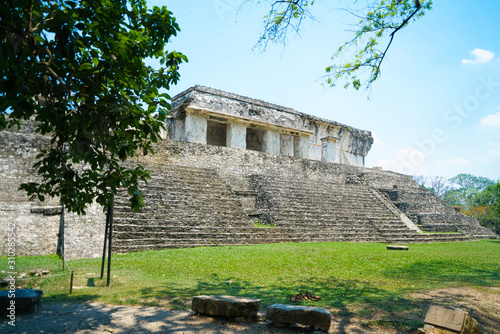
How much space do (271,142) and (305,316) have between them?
15875mm

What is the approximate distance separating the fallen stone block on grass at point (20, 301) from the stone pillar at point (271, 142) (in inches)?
610

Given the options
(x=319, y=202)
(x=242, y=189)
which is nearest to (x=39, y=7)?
(x=242, y=189)

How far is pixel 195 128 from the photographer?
16016 mm

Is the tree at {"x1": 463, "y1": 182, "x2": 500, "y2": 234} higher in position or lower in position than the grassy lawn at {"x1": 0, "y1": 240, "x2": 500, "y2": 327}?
higher

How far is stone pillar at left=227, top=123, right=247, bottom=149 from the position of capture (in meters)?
17.0

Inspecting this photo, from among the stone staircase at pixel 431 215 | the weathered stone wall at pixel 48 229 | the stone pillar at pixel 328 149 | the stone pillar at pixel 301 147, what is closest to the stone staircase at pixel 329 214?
the stone staircase at pixel 431 215

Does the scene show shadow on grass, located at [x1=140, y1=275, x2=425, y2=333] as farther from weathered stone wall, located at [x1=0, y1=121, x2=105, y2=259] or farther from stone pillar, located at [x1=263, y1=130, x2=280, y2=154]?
stone pillar, located at [x1=263, y1=130, x2=280, y2=154]

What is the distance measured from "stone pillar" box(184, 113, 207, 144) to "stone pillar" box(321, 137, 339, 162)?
351 inches

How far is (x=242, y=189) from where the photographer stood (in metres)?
12.5

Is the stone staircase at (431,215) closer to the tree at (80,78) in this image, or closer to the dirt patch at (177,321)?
the dirt patch at (177,321)

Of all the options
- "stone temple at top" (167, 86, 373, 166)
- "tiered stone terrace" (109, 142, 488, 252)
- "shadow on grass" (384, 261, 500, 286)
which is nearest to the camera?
"shadow on grass" (384, 261, 500, 286)

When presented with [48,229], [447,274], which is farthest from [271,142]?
[447,274]

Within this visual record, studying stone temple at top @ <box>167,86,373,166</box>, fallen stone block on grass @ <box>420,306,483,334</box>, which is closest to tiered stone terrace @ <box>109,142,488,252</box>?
stone temple at top @ <box>167,86,373,166</box>

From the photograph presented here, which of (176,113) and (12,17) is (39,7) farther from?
(176,113)
